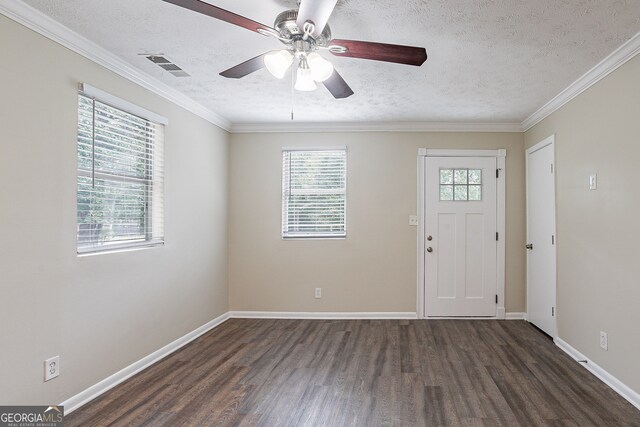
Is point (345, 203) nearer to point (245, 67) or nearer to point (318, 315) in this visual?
point (318, 315)

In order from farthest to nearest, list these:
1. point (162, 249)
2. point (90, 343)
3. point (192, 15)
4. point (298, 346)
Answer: point (298, 346) < point (162, 249) < point (90, 343) < point (192, 15)

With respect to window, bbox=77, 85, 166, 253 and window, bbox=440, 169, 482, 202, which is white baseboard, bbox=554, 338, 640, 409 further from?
window, bbox=77, 85, 166, 253

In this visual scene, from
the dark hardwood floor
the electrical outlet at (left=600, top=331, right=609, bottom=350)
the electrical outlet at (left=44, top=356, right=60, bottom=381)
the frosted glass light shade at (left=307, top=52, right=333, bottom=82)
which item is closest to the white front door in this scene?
the dark hardwood floor

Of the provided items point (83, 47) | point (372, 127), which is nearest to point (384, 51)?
point (83, 47)

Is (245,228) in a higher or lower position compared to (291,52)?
lower

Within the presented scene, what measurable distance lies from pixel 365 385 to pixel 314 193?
2510 millimetres

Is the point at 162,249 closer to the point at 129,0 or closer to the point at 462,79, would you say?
the point at 129,0

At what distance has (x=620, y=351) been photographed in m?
2.65

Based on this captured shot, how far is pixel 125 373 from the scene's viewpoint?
2.88 metres

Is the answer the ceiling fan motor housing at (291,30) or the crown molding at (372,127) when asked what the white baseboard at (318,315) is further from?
the ceiling fan motor housing at (291,30)

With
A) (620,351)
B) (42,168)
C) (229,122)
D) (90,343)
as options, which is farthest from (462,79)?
(90,343)

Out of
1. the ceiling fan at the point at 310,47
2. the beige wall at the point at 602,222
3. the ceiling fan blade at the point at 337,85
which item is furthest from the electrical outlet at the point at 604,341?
the ceiling fan blade at the point at 337,85

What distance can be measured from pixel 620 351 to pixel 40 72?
418cm

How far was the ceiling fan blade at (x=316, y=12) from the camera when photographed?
61.6 inches
